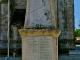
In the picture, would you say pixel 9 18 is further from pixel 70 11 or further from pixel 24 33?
pixel 24 33

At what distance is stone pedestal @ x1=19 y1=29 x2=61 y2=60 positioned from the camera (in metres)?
9.41

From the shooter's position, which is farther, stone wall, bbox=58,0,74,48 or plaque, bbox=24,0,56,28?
stone wall, bbox=58,0,74,48

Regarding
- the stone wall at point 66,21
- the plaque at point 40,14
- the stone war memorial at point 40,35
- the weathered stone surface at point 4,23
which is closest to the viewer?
the stone war memorial at point 40,35

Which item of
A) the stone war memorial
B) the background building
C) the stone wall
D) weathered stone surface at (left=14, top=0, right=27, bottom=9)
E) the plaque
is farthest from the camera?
weathered stone surface at (left=14, top=0, right=27, bottom=9)

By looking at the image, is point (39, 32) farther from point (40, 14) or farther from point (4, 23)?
point (4, 23)

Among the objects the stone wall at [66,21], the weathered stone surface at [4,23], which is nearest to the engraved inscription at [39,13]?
the weathered stone surface at [4,23]

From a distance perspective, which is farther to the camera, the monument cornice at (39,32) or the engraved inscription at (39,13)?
the engraved inscription at (39,13)

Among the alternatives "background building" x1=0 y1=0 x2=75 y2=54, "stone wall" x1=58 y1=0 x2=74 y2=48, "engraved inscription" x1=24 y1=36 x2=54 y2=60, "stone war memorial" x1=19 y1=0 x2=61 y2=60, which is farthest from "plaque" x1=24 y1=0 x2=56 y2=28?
"stone wall" x1=58 y1=0 x2=74 y2=48

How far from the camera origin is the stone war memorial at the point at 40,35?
9.41 m

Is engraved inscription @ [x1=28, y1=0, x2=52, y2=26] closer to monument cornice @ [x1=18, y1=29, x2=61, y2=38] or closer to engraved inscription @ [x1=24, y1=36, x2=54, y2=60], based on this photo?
monument cornice @ [x1=18, y1=29, x2=61, y2=38]

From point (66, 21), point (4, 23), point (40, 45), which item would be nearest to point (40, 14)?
point (40, 45)

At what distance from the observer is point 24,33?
9516 mm

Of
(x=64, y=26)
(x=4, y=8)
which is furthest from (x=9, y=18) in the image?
(x=64, y=26)

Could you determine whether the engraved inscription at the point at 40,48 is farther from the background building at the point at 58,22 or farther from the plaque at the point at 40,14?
the background building at the point at 58,22
